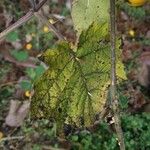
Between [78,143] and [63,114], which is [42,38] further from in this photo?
[63,114]

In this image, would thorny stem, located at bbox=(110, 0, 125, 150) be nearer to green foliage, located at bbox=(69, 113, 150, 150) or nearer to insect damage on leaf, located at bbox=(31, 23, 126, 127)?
insect damage on leaf, located at bbox=(31, 23, 126, 127)

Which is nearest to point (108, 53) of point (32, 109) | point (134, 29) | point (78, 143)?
point (32, 109)

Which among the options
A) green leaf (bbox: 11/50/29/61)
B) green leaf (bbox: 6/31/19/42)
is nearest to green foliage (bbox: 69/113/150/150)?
green leaf (bbox: 11/50/29/61)

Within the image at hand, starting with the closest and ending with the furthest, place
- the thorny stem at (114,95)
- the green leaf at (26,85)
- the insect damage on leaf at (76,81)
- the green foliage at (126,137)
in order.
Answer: the thorny stem at (114,95) → the insect damage on leaf at (76,81) → the green foliage at (126,137) → the green leaf at (26,85)

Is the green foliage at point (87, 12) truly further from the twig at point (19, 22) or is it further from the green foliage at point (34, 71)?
the green foliage at point (34, 71)

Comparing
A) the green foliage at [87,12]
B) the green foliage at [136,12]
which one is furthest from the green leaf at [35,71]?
the green foliage at [87,12]

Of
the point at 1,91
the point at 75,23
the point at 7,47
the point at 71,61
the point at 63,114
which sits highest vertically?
the point at 7,47

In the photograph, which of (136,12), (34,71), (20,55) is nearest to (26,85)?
(34,71)
